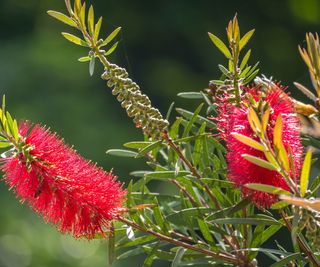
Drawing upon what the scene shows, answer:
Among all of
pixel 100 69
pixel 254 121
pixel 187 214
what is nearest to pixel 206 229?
pixel 187 214

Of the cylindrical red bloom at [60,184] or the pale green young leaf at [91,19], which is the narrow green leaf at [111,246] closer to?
the cylindrical red bloom at [60,184]

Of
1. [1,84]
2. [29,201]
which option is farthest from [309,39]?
[1,84]

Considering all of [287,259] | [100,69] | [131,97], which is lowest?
[287,259]

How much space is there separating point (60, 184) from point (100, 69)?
254 centimetres

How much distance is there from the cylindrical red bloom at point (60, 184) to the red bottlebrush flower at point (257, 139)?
85mm

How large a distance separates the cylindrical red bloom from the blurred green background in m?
2.00

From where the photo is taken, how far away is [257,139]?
52 centimetres

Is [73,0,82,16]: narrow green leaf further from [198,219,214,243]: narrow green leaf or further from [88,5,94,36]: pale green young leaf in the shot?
[198,219,214,243]: narrow green leaf

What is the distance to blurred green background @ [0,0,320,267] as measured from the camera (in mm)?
2680

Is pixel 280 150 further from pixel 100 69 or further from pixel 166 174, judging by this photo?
pixel 100 69

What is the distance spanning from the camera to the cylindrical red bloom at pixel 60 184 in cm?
55

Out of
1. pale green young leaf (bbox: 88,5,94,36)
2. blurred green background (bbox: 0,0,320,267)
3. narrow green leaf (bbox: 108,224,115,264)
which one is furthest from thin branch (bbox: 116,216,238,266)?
blurred green background (bbox: 0,0,320,267)

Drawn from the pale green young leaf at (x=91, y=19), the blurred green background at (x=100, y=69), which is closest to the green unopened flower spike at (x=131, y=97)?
the pale green young leaf at (x=91, y=19)

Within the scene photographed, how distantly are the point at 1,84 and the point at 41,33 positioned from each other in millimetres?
429
